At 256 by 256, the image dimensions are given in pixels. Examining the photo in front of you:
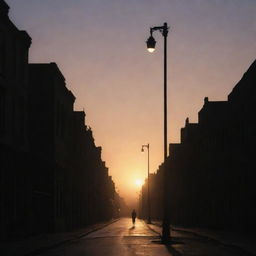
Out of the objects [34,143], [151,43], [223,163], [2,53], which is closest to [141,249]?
[151,43]

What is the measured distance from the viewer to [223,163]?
50.7 m

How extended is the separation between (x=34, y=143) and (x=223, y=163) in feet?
58.2

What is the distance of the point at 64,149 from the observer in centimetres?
4806

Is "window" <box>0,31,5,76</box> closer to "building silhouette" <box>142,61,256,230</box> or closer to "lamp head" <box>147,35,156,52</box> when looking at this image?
"lamp head" <box>147,35,156,52</box>

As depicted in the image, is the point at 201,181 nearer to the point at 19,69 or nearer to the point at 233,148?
the point at 233,148

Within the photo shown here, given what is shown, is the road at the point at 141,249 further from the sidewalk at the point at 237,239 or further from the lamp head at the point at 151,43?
the lamp head at the point at 151,43

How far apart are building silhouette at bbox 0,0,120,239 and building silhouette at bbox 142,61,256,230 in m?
8.33

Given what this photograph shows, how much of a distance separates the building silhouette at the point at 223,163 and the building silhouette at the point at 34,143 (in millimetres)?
8325

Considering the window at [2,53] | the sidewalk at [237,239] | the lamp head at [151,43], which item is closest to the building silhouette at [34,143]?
the window at [2,53]

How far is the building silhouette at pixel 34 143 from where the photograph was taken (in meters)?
29.7

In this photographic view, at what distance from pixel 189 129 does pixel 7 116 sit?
4598 centimetres

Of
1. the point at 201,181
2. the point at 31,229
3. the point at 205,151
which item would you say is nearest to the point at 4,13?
the point at 31,229

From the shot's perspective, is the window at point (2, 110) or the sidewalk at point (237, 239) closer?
the sidewalk at point (237, 239)

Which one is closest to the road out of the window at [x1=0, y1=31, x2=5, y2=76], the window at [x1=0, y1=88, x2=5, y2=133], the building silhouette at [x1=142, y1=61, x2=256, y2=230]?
the building silhouette at [x1=142, y1=61, x2=256, y2=230]
